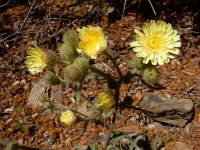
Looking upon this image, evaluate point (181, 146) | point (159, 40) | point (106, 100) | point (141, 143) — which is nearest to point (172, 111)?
point (181, 146)

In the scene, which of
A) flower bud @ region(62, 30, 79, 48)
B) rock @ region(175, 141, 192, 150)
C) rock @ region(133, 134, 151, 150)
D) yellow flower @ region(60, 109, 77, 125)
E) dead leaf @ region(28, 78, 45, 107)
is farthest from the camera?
dead leaf @ region(28, 78, 45, 107)

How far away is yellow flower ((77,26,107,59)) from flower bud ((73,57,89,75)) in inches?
2.1

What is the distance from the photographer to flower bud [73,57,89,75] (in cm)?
220

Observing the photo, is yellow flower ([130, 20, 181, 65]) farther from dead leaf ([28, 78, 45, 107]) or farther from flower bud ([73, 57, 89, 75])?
dead leaf ([28, 78, 45, 107])

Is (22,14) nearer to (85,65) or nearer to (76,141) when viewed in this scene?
(76,141)

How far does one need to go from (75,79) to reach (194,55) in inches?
89.8

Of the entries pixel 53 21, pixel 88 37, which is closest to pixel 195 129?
pixel 88 37

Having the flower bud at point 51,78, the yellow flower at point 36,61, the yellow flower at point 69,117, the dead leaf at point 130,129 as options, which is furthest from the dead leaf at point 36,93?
the flower bud at point 51,78

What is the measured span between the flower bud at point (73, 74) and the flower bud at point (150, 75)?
354 mm

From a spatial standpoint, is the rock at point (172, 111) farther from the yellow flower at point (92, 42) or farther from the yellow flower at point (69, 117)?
the yellow flower at point (92, 42)

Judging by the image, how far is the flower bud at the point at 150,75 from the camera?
7.50 feet

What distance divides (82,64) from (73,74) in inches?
2.8

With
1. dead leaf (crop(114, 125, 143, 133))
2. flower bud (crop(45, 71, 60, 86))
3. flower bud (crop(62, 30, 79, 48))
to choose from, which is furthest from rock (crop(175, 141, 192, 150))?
flower bud (crop(62, 30, 79, 48))

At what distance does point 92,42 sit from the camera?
7.47 ft
